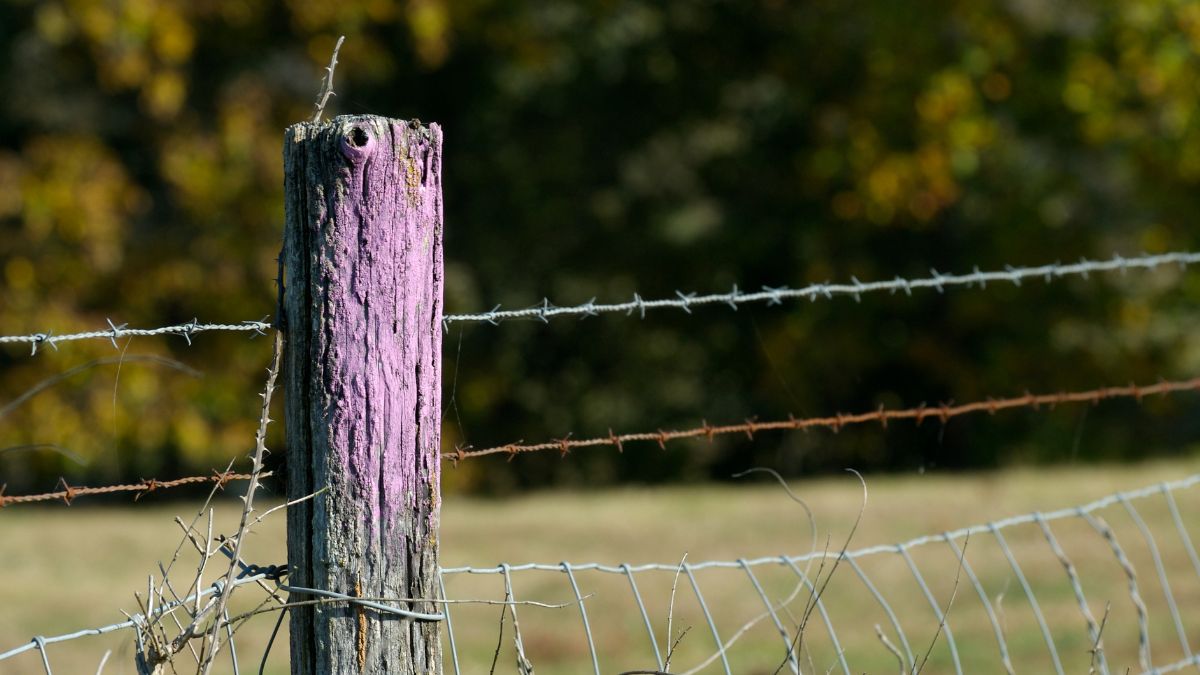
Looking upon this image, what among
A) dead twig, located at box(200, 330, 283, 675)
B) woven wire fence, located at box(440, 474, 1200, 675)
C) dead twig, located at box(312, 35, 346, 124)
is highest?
dead twig, located at box(312, 35, 346, 124)

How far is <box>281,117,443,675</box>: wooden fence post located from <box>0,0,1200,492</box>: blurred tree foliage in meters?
9.50

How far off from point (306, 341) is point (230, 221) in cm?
1089

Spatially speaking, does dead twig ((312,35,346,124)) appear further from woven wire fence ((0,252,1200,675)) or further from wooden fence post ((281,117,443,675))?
woven wire fence ((0,252,1200,675))

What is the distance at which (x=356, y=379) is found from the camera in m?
2.07

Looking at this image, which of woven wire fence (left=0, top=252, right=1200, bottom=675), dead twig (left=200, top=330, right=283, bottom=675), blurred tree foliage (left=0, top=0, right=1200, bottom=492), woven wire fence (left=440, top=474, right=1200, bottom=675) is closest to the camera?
dead twig (left=200, top=330, right=283, bottom=675)

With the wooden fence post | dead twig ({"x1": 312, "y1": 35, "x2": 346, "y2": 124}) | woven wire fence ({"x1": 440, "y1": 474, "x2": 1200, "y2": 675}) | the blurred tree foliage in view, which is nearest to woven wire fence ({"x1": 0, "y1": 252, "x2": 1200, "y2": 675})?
woven wire fence ({"x1": 440, "y1": 474, "x2": 1200, "y2": 675})

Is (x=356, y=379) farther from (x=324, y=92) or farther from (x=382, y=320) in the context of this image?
(x=324, y=92)

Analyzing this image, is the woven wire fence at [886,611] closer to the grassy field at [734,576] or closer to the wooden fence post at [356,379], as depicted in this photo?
the grassy field at [734,576]

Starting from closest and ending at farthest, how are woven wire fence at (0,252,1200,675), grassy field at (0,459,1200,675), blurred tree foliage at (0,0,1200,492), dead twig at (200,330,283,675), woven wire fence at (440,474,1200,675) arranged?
1. dead twig at (200,330,283,675)
2. woven wire fence at (0,252,1200,675)
3. woven wire fence at (440,474,1200,675)
4. grassy field at (0,459,1200,675)
5. blurred tree foliage at (0,0,1200,492)

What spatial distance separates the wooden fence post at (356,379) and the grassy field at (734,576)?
1.20 meters

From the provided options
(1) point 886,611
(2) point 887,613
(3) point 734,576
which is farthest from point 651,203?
(1) point 886,611

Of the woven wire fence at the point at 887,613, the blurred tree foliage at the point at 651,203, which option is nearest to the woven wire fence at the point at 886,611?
the woven wire fence at the point at 887,613

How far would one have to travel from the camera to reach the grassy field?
534 cm

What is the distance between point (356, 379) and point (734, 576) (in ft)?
17.0
